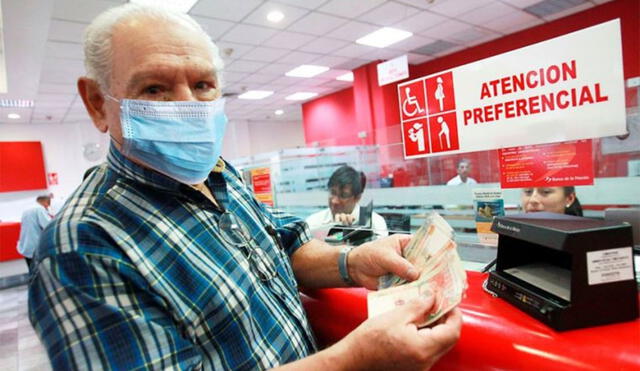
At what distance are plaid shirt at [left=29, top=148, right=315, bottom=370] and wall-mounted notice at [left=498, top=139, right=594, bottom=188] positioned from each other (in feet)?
2.75

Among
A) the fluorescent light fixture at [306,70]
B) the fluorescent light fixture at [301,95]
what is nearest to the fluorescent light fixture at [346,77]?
the fluorescent light fixture at [306,70]

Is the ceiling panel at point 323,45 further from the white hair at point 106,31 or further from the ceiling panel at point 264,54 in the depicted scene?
the white hair at point 106,31

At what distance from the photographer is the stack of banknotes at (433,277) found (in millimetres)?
680

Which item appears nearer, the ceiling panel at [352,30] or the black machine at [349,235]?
the black machine at [349,235]

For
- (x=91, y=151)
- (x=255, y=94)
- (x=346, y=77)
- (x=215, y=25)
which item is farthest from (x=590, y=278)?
(x=91, y=151)

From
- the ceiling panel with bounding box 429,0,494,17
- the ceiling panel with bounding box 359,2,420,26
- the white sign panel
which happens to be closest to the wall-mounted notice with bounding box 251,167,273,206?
the ceiling panel with bounding box 359,2,420,26

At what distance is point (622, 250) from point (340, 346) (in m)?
0.58

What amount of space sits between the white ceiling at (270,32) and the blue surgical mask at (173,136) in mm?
3459

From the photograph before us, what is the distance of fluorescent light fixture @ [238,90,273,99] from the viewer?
28.1ft

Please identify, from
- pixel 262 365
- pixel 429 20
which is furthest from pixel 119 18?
A: pixel 429 20

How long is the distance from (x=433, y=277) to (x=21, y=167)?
36.5ft

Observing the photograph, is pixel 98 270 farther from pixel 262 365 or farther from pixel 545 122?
pixel 545 122

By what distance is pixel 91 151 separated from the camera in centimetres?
957

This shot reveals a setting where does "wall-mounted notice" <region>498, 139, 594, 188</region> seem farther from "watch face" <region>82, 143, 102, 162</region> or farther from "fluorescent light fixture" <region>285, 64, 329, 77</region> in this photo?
"watch face" <region>82, 143, 102, 162</region>
